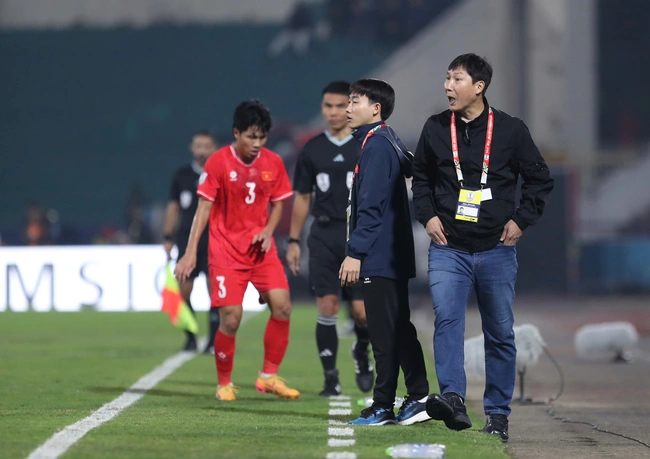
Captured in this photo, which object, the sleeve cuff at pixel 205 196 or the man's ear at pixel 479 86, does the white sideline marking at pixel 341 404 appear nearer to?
the sleeve cuff at pixel 205 196

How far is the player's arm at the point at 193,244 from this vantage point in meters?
8.59

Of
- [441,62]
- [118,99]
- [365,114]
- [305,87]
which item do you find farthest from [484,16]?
[365,114]

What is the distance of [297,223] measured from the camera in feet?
32.2

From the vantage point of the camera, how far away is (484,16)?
40875mm

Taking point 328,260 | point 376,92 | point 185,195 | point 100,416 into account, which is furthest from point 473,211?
point 185,195

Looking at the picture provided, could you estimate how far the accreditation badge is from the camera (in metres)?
6.99

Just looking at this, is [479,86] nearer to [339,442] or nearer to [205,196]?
[339,442]

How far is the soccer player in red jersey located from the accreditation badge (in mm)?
2290

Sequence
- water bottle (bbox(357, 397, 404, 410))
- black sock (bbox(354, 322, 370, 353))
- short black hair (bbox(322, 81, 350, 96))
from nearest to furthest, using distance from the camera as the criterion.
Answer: water bottle (bbox(357, 397, 404, 410))
short black hair (bbox(322, 81, 350, 96))
black sock (bbox(354, 322, 370, 353))

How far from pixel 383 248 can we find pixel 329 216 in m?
2.40

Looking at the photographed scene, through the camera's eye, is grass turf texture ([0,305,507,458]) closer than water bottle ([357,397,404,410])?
Yes

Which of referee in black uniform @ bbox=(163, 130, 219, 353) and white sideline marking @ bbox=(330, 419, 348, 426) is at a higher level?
referee in black uniform @ bbox=(163, 130, 219, 353)

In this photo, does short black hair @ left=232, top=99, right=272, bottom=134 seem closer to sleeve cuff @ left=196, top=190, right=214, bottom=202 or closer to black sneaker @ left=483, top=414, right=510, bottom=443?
sleeve cuff @ left=196, top=190, right=214, bottom=202

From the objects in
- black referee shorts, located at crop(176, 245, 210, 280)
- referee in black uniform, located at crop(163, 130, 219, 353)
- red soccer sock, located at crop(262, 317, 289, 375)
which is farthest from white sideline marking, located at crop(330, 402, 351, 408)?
black referee shorts, located at crop(176, 245, 210, 280)
